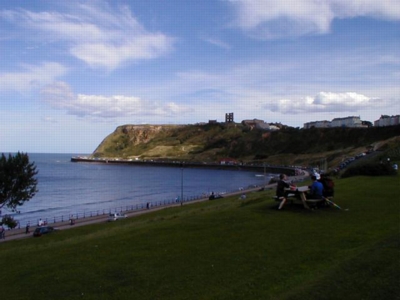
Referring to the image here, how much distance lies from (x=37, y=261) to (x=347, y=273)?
6.49 meters

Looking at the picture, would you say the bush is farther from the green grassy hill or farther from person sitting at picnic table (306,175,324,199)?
the green grassy hill

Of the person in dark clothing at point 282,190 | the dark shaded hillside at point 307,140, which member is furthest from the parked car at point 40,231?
the dark shaded hillside at point 307,140

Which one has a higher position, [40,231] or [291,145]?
[291,145]

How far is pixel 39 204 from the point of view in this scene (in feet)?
202

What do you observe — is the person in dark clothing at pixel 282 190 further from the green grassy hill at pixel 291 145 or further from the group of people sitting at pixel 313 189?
the green grassy hill at pixel 291 145

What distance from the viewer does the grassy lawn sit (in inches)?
258

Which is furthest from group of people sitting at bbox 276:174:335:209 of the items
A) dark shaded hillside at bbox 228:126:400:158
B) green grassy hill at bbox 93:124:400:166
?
dark shaded hillside at bbox 228:126:400:158

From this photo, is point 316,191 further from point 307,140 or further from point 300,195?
point 307,140

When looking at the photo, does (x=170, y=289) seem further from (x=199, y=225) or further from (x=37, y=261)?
(x=199, y=225)

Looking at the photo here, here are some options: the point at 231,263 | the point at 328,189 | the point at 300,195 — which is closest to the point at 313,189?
the point at 300,195

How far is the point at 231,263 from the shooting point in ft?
26.1

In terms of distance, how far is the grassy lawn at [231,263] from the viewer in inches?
258

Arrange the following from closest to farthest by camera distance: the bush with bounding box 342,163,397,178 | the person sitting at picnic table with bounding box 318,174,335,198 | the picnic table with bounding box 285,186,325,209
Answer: the picnic table with bounding box 285,186,325,209 < the person sitting at picnic table with bounding box 318,174,335,198 < the bush with bounding box 342,163,397,178

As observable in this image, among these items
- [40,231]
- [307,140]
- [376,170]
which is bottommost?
[40,231]
